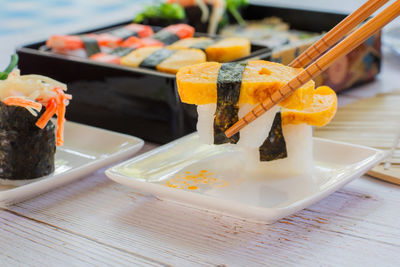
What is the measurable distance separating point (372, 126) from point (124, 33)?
0.77 meters

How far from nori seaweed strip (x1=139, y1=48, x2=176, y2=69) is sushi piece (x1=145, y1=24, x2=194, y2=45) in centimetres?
20

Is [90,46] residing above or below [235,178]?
above

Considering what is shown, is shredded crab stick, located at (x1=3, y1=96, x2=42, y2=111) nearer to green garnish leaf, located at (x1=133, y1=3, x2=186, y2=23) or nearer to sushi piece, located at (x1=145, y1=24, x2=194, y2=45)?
sushi piece, located at (x1=145, y1=24, x2=194, y2=45)

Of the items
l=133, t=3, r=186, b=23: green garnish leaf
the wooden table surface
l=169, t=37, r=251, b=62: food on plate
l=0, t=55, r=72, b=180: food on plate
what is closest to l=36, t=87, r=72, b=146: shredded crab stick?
l=0, t=55, r=72, b=180: food on plate

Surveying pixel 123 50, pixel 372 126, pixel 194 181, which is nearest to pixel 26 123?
pixel 194 181

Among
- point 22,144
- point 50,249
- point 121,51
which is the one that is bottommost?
point 50,249

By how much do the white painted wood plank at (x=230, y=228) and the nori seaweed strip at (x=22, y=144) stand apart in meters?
0.06

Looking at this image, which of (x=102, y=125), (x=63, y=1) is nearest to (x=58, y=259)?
(x=102, y=125)

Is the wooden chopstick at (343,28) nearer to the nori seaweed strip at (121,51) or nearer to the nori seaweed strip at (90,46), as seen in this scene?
the nori seaweed strip at (121,51)

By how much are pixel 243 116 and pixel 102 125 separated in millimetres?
545

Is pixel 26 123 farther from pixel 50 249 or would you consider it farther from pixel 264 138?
pixel 264 138

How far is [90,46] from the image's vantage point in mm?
1542

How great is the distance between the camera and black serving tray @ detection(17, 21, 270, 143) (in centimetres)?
125

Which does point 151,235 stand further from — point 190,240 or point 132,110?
point 132,110
